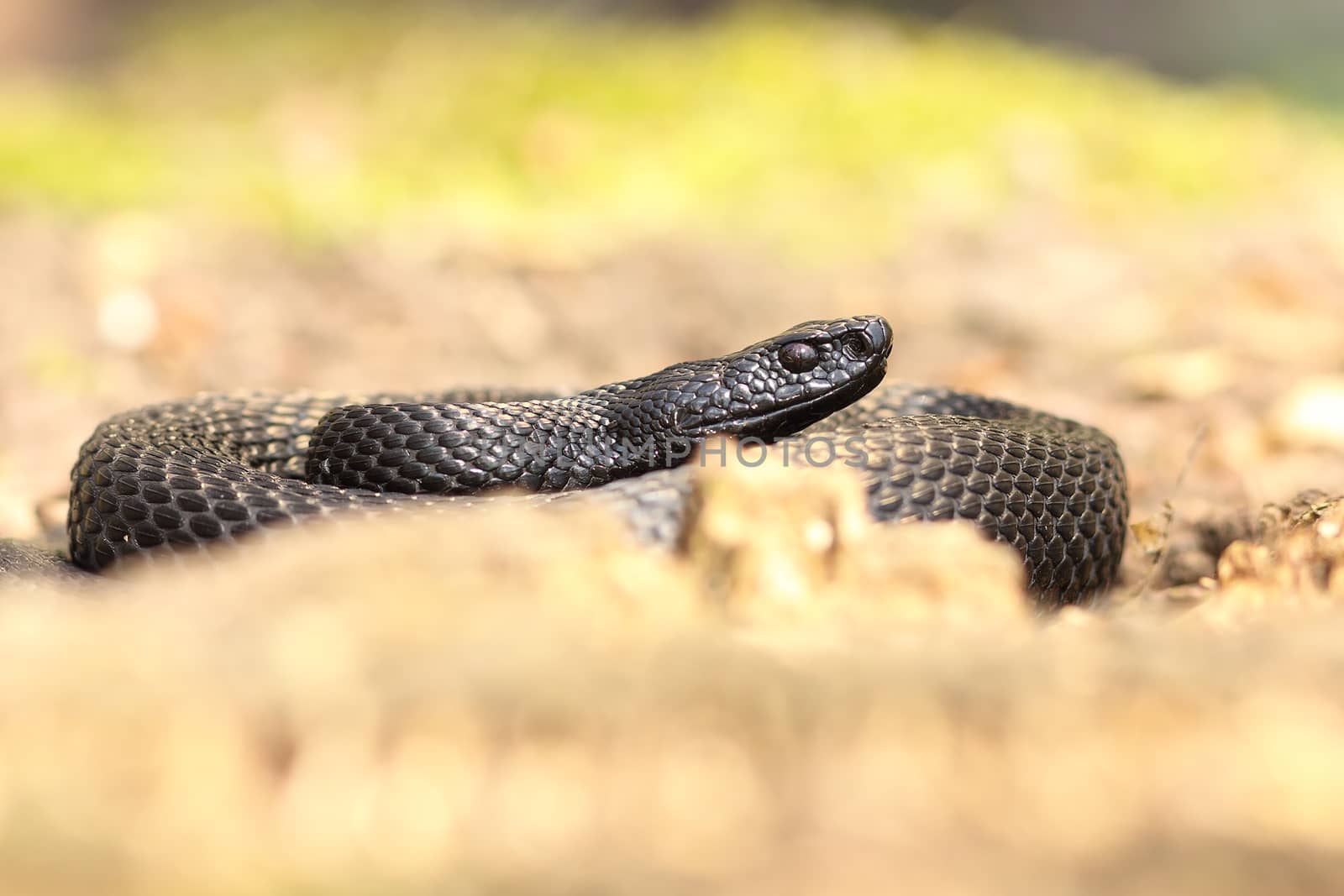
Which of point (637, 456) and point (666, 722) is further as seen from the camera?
point (637, 456)

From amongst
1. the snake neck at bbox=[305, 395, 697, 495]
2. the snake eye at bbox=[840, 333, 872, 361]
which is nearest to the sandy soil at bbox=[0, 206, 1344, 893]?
the snake neck at bbox=[305, 395, 697, 495]

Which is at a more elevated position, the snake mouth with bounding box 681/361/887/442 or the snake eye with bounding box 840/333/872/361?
the snake eye with bounding box 840/333/872/361

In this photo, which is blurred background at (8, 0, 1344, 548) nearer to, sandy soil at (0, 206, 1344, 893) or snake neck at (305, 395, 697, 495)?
snake neck at (305, 395, 697, 495)

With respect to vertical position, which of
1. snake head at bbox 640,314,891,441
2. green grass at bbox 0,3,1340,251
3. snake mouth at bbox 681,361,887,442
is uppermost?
green grass at bbox 0,3,1340,251

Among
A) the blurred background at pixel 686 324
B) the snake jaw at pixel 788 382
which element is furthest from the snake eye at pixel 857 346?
the blurred background at pixel 686 324

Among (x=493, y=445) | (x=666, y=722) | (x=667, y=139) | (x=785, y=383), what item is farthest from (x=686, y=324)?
(x=666, y=722)

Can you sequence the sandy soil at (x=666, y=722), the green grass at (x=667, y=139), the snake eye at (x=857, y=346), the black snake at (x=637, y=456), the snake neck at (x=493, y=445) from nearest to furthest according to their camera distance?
the sandy soil at (x=666, y=722) → the black snake at (x=637, y=456) → the snake neck at (x=493, y=445) → the snake eye at (x=857, y=346) → the green grass at (x=667, y=139)

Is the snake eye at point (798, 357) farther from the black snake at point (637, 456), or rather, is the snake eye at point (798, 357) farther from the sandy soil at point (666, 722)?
the sandy soil at point (666, 722)

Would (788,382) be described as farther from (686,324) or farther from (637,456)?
(686,324)

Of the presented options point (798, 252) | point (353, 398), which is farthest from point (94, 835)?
point (798, 252)
